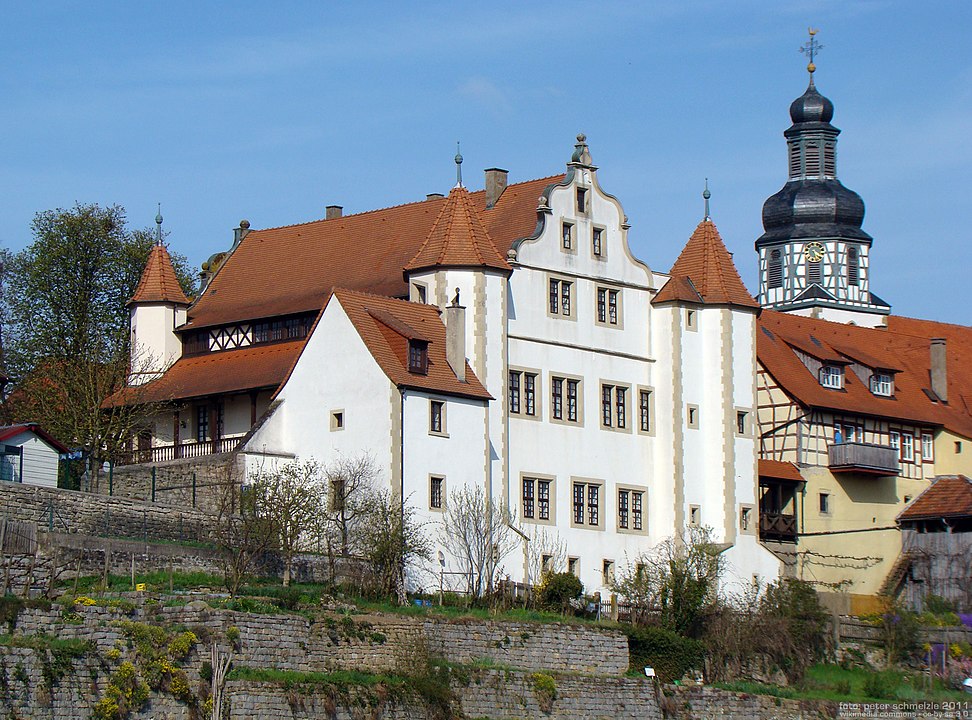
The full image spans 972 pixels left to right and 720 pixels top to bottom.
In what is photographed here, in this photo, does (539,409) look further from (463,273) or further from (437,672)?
(437,672)

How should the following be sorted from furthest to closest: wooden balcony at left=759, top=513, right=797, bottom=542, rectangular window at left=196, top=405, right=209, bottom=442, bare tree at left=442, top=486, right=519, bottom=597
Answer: wooden balcony at left=759, top=513, right=797, bottom=542, rectangular window at left=196, top=405, right=209, bottom=442, bare tree at left=442, top=486, right=519, bottom=597

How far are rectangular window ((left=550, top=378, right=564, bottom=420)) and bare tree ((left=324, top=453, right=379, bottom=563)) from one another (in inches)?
304

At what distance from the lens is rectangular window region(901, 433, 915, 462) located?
7594 cm

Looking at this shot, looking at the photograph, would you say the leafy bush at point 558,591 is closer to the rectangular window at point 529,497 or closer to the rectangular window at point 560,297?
the rectangular window at point 529,497

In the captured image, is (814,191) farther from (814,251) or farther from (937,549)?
(937,549)

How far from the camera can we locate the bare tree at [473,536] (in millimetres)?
57812

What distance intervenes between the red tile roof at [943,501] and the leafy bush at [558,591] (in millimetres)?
17703

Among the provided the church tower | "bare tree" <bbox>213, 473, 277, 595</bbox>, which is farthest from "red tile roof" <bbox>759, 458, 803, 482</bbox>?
the church tower

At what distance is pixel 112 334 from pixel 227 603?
31507 mm

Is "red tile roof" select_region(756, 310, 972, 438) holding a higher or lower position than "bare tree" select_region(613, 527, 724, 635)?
higher

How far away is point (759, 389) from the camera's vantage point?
241 ft

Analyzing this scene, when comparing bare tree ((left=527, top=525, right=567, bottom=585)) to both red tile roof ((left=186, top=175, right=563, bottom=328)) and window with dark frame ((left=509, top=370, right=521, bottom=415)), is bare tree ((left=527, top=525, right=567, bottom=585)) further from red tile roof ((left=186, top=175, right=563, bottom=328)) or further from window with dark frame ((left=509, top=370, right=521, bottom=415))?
red tile roof ((left=186, top=175, right=563, bottom=328))

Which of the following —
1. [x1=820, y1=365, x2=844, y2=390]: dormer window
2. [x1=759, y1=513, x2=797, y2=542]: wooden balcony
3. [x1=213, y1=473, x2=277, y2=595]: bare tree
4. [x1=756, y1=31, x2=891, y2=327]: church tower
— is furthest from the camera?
[x1=756, y1=31, x2=891, y2=327]: church tower

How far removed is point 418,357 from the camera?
5888 centimetres
